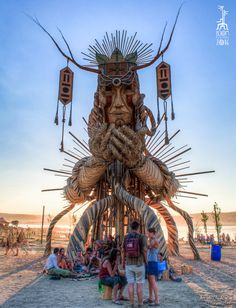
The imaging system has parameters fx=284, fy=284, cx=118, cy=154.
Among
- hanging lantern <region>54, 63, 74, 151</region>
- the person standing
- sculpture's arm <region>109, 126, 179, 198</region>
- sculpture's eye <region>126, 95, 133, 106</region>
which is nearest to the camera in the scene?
the person standing

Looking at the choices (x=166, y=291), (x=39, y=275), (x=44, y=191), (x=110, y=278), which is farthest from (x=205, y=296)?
(x=44, y=191)

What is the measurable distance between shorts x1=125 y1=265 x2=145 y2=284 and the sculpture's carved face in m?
6.19

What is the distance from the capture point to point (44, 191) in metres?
14.0

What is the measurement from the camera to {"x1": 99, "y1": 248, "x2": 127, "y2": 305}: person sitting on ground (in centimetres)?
540

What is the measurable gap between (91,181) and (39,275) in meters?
3.77

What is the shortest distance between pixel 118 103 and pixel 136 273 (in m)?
6.43

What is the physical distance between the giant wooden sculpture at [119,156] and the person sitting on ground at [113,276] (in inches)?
135

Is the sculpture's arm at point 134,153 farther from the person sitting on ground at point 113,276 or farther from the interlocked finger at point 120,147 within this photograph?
the person sitting on ground at point 113,276

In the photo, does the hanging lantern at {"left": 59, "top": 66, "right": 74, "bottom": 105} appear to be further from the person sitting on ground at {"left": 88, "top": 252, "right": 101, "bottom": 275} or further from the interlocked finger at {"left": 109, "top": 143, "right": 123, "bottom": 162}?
the person sitting on ground at {"left": 88, "top": 252, "right": 101, "bottom": 275}

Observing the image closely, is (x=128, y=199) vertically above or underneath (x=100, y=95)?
underneath

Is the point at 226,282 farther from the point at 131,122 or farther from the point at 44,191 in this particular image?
the point at 44,191

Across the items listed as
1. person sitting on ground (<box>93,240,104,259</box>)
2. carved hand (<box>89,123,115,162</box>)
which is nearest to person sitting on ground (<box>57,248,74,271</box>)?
person sitting on ground (<box>93,240,104,259</box>)

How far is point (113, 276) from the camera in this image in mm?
5469

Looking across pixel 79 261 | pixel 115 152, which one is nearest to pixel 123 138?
pixel 115 152
